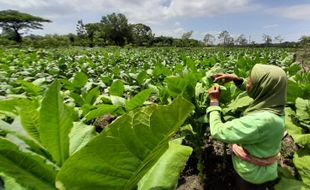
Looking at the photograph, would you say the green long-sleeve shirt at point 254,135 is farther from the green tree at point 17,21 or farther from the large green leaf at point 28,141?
the green tree at point 17,21

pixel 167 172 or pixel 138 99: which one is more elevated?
pixel 167 172

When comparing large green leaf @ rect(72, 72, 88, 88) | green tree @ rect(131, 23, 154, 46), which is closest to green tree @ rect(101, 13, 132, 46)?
green tree @ rect(131, 23, 154, 46)

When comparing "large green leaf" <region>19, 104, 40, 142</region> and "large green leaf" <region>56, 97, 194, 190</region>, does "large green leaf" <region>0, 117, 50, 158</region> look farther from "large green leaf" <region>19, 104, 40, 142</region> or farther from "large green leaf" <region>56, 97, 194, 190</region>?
"large green leaf" <region>56, 97, 194, 190</region>

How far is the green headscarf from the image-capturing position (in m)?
2.85

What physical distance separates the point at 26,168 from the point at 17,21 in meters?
81.9

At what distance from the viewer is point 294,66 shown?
617 cm

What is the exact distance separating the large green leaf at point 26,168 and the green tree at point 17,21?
7779cm

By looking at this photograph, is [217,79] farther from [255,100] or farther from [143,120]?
[143,120]

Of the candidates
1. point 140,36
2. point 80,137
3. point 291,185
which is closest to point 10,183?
point 80,137

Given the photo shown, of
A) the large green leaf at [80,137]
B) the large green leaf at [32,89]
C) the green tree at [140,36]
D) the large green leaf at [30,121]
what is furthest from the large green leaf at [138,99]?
the green tree at [140,36]

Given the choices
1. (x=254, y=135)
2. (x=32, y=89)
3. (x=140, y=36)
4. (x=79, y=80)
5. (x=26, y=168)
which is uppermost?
(x=26, y=168)

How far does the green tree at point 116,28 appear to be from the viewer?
78.3 meters

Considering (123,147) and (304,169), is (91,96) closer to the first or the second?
(304,169)

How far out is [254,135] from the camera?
9.12 feet
